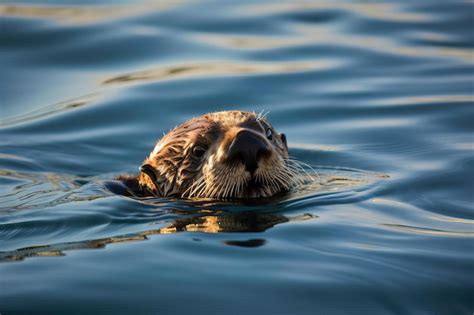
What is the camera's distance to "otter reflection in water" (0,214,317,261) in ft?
19.2

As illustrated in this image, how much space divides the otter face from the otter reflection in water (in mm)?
370

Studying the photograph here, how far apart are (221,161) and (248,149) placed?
0.35 metres

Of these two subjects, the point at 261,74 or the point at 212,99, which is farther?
the point at 261,74

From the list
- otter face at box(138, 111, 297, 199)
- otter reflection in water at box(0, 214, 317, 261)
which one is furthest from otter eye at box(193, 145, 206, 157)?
otter reflection in water at box(0, 214, 317, 261)

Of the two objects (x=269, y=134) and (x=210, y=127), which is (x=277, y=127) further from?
(x=210, y=127)

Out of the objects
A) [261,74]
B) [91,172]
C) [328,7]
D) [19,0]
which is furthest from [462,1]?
[91,172]

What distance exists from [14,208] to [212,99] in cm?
484

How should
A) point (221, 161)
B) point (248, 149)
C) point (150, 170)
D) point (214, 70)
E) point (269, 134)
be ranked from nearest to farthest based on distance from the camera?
point (248, 149) → point (221, 161) → point (269, 134) → point (150, 170) → point (214, 70)

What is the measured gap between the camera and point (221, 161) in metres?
7.04

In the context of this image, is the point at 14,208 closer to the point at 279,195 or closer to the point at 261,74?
the point at 279,195

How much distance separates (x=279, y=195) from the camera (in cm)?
729

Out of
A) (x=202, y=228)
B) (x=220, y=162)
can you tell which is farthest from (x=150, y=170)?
(x=202, y=228)

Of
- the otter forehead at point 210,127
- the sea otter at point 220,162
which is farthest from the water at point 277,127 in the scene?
the otter forehead at point 210,127

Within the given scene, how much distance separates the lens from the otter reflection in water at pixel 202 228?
19.2 feet
